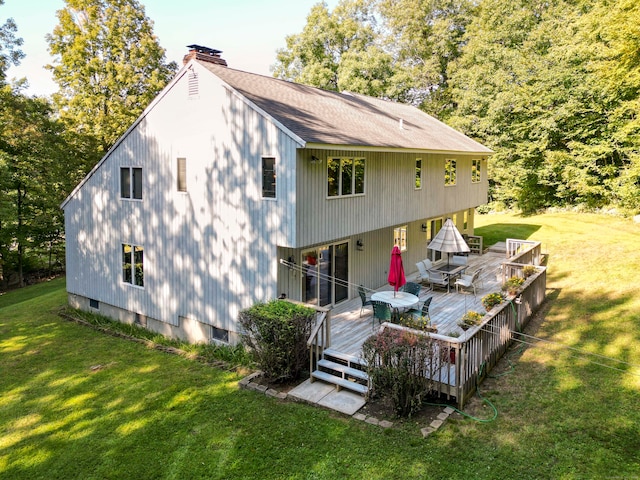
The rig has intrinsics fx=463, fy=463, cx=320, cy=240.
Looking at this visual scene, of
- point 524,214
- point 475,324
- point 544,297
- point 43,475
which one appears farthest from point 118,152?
point 524,214

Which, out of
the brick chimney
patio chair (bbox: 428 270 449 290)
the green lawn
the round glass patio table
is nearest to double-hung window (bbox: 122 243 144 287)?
the green lawn

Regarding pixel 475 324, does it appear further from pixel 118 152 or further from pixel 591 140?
pixel 591 140

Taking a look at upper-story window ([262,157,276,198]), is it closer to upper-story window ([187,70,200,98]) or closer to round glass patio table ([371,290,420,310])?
upper-story window ([187,70,200,98])

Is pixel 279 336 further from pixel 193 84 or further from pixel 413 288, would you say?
pixel 193 84

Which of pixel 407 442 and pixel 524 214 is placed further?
pixel 524 214

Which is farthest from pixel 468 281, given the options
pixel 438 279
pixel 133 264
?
pixel 133 264

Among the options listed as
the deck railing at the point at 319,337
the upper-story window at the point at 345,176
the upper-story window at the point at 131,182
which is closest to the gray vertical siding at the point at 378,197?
the upper-story window at the point at 345,176
